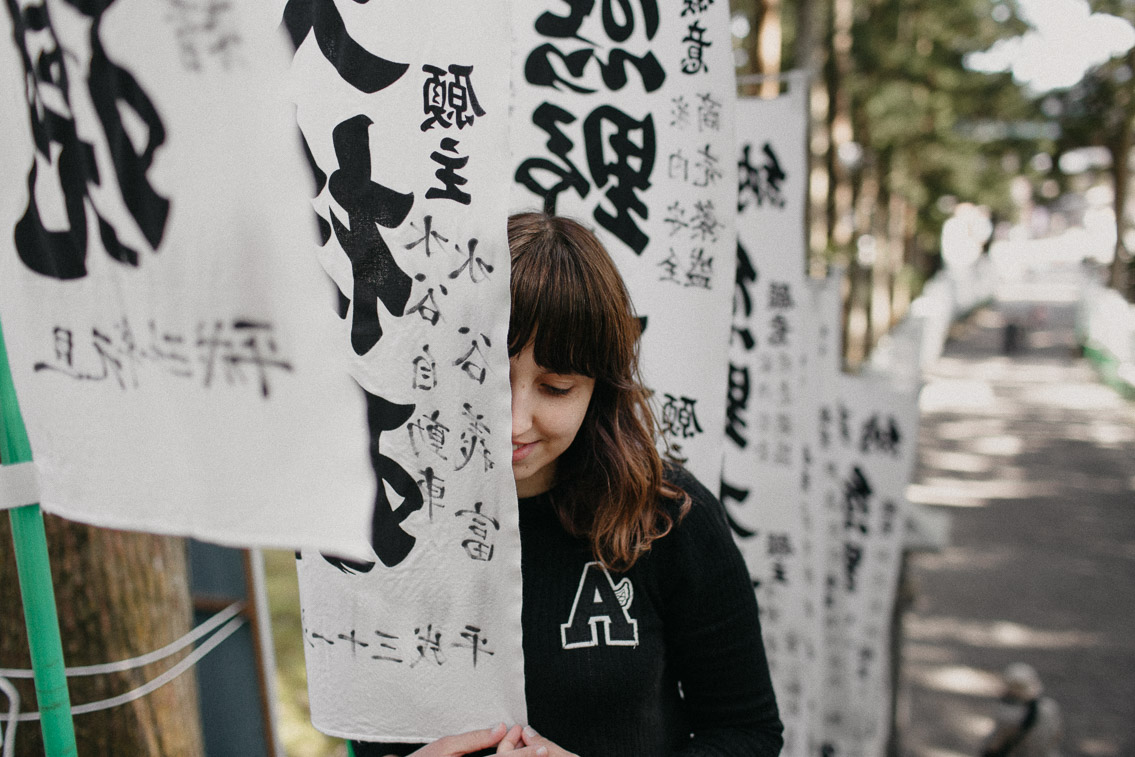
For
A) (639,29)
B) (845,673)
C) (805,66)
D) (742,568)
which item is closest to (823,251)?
(805,66)

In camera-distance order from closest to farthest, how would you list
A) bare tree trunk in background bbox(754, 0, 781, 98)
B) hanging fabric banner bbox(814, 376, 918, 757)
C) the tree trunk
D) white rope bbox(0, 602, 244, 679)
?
white rope bbox(0, 602, 244, 679) → hanging fabric banner bbox(814, 376, 918, 757) → bare tree trunk in background bbox(754, 0, 781, 98) → the tree trunk

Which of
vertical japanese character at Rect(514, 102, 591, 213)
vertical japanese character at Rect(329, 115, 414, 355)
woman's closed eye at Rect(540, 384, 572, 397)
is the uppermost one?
vertical japanese character at Rect(514, 102, 591, 213)

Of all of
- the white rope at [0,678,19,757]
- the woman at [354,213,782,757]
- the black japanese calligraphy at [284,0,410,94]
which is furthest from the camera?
the white rope at [0,678,19,757]

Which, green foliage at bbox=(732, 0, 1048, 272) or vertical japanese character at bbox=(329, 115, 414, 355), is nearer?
vertical japanese character at bbox=(329, 115, 414, 355)

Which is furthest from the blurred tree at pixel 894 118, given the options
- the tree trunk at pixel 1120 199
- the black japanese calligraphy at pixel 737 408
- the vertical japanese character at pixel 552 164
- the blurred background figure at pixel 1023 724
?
the vertical japanese character at pixel 552 164

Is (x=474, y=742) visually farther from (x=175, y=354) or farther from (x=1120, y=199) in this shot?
(x=1120, y=199)

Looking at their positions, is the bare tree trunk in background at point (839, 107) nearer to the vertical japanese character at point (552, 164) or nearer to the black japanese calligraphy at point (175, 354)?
the vertical japanese character at point (552, 164)

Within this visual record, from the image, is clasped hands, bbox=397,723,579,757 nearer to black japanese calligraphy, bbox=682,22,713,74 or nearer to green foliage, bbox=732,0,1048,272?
black japanese calligraphy, bbox=682,22,713,74

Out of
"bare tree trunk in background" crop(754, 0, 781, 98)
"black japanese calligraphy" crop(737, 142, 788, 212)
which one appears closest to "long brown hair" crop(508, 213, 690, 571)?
"black japanese calligraphy" crop(737, 142, 788, 212)

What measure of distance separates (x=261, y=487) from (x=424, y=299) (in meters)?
Answer: 0.51

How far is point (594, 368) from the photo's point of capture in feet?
5.08

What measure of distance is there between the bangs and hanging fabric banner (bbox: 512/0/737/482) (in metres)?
1.03

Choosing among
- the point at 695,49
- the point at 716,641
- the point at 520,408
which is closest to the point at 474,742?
the point at 716,641

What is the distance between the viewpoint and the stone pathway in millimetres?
6965
